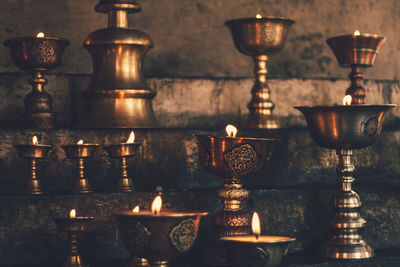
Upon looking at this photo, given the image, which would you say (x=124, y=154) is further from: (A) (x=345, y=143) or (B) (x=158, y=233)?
(A) (x=345, y=143)

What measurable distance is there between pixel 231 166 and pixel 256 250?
447 millimetres

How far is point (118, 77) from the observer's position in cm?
301

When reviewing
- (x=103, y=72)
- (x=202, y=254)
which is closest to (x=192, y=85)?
(x=103, y=72)

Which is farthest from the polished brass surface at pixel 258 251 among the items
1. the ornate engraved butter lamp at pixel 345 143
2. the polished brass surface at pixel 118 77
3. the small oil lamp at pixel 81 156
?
the polished brass surface at pixel 118 77

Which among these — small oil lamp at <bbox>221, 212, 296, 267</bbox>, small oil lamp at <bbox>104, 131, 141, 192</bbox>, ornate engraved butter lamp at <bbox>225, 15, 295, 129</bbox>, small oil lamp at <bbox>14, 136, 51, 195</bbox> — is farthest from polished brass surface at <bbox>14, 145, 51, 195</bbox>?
ornate engraved butter lamp at <bbox>225, 15, 295, 129</bbox>

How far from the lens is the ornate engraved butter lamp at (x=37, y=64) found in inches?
114

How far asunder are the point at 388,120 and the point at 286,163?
2.86ft

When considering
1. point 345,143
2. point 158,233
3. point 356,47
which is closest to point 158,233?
point 158,233

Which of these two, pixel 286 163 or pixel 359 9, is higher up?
pixel 359 9

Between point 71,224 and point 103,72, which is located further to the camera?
point 103,72

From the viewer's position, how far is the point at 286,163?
10.2ft

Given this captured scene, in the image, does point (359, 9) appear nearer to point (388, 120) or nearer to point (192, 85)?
point (388, 120)

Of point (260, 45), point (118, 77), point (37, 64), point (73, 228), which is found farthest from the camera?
point (260, 45)

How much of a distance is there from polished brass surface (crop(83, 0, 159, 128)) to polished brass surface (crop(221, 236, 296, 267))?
93 centimetres
